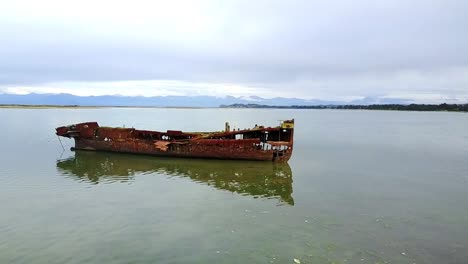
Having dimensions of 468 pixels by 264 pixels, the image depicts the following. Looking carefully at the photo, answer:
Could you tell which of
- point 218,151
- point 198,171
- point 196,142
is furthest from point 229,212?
point 196,142

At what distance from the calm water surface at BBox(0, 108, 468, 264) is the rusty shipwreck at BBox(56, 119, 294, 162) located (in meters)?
0.94

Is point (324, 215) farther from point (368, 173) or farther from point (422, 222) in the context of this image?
point (368, 173)

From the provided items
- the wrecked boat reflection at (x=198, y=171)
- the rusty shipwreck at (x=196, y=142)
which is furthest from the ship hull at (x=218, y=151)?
the wrecked boat reflection at (x=198, y=171)

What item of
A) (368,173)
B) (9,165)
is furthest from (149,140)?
(368,173)

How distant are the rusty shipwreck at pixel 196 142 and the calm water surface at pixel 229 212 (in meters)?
0.94

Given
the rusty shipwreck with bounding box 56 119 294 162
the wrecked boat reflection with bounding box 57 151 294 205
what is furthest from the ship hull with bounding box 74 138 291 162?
the wrecked boat reflection with bounding box 57 151 294 205

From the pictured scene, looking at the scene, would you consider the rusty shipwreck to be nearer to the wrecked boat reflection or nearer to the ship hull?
the ship hull

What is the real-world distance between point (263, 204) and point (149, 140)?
15592 millimetres

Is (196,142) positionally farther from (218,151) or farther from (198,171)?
(198,171)

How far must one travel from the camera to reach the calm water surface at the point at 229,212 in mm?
10836

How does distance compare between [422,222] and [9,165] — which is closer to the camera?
[422,222]

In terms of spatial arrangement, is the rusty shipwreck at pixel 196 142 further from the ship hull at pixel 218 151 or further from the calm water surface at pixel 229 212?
the calm water surface at pixel 229 212

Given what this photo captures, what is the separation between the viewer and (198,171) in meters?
23.5

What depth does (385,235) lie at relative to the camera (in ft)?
40.5
